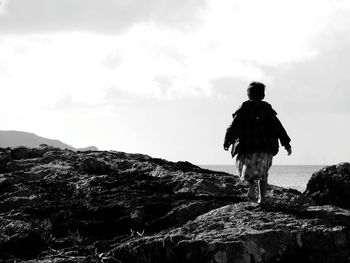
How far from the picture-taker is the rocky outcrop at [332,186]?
12789 mm

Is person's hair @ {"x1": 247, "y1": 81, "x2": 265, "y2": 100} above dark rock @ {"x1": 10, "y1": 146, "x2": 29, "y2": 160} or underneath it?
above

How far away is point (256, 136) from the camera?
355 inches

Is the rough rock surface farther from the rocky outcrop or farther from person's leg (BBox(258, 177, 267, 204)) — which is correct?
the rocky outcrop

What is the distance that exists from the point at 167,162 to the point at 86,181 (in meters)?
3.24

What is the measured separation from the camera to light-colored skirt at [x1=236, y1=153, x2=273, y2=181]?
895 centimetres

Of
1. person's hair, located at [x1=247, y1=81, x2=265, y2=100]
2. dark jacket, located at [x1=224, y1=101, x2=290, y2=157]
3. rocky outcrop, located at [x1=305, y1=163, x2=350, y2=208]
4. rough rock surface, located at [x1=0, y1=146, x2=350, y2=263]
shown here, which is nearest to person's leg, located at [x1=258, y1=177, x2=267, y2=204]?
rough rock surface, located at [x1=0, y1=146, x2=350, y2=263]

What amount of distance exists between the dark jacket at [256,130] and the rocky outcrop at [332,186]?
4.32m

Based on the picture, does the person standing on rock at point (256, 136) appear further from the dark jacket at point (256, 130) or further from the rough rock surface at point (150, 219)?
the rough rock surface at point (150, 219)

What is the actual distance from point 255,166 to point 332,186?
5121 mm

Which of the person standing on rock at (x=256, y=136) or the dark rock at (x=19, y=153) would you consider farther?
the dark rock at (x=19, y=153)

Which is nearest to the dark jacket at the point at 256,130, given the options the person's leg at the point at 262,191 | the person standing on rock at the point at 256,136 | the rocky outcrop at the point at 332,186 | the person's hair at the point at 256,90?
the person standing on rock at the point at 256,136

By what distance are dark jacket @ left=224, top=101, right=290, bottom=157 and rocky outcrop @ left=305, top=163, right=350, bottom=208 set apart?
14.2ft

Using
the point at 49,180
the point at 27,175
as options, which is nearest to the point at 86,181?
the point at 49,180

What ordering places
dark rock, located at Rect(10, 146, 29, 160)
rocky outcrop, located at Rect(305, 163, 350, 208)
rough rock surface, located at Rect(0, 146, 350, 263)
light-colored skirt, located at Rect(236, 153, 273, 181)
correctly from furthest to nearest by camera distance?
dark rock, located at Rect(10, 146, 29, 160)
rocky outcrop, located at Rect(305, 163, 350, 208)
light-colored skirt, located at Rect(236, 153, 273, 181)
rough rock surface, located at Rect(0, 146, 350, 263)
